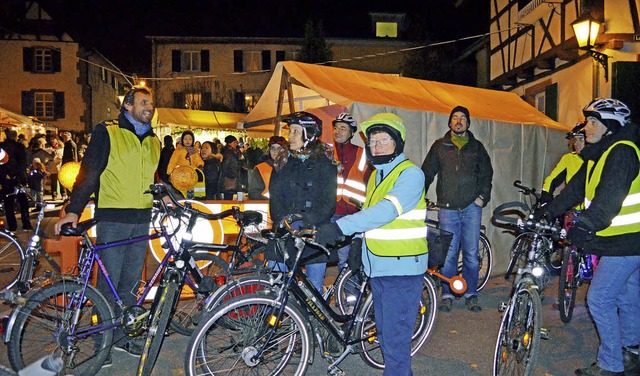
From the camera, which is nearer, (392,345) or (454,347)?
(392,345)

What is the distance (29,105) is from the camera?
3619cm

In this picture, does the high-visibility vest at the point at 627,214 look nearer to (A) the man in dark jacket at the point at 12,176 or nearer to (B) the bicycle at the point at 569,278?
(B) the bicycle at the point at 569,278

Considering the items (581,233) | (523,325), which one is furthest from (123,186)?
(581,233)

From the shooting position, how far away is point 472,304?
21.0 feet

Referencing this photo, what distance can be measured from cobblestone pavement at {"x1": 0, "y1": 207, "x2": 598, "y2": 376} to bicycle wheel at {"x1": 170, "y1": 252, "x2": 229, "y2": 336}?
0.25m

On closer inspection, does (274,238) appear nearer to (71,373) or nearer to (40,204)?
(71,373)

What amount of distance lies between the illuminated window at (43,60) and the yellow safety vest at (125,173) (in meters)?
36.5

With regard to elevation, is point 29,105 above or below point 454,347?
above

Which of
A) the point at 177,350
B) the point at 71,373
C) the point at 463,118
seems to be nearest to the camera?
the point at 71,373

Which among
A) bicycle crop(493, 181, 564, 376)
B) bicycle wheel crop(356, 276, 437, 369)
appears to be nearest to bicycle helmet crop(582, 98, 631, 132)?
bicycle crop(493, 181, 564, 376)

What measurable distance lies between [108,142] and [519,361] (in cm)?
367

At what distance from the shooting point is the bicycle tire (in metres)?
3.88

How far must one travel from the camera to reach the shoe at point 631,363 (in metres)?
4.28

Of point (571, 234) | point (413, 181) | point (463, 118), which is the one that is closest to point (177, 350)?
point (413, 181)
